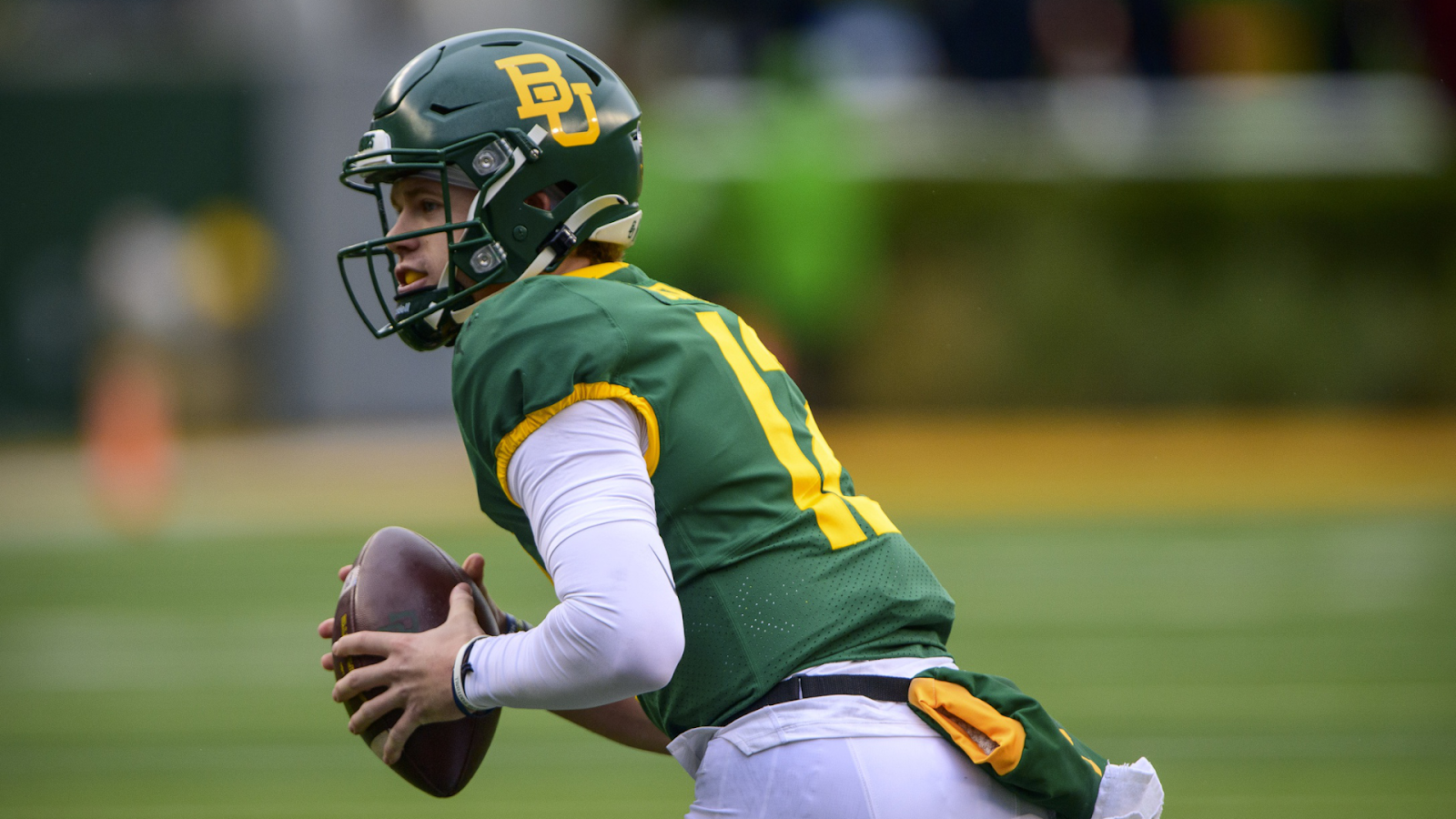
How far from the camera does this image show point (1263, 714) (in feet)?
20.1

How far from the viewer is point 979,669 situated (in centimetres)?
657

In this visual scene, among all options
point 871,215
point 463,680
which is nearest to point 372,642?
point 463,680

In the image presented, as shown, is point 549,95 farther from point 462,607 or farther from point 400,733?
point 400,733

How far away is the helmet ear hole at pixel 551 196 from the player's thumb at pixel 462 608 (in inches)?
22.3

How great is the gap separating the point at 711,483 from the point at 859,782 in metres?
0.42

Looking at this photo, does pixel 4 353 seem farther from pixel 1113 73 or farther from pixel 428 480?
pixel 1113 73

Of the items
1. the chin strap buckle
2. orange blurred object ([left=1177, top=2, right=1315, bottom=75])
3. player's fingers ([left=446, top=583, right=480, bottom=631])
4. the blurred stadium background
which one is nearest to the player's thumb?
player's fingers ([left=446, top=583, right=480, bottom=631])

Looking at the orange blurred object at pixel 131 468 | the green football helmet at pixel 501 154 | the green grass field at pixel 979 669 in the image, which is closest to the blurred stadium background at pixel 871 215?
the orange blurred object at pixel 131 468

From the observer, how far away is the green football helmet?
98.7 inches

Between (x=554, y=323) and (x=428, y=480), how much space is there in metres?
13.0

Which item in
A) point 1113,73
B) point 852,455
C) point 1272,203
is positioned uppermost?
point 1113,73

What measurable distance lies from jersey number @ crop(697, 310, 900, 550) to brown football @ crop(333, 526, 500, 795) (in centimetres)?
54

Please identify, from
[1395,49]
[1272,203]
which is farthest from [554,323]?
[1395,49]

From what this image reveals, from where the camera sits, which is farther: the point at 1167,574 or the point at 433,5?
the point at 433,5
